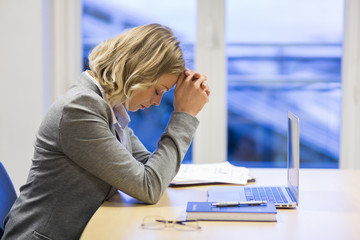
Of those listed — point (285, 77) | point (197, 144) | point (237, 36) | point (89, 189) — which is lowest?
point (197, 144)

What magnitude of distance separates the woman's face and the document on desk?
0.29 m

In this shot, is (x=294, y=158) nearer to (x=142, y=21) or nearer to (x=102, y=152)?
(x=102, y=152)

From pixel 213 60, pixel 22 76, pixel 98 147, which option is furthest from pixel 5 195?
pixel 213 60

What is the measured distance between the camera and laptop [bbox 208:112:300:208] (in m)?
1.30

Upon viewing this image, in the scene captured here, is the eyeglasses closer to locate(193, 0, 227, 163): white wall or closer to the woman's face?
the woman's face

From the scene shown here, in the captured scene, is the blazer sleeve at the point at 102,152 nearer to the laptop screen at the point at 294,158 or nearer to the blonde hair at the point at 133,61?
the blonde hair at the point at 133,61

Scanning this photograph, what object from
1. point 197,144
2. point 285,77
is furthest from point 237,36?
point 197,144

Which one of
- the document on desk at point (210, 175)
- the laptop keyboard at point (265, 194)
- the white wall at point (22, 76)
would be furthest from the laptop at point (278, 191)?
the white wall at point (22, 76)

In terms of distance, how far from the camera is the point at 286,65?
2791 mm

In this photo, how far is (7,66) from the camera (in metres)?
2.59

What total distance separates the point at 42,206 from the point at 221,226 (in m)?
0.50

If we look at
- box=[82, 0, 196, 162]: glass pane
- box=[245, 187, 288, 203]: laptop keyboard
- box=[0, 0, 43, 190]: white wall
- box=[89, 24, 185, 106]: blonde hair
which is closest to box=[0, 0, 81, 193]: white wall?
box=[0, 0, 43, 190]: white wall

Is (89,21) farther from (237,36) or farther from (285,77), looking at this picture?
(285,77)

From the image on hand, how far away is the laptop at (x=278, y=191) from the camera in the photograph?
1298mm
